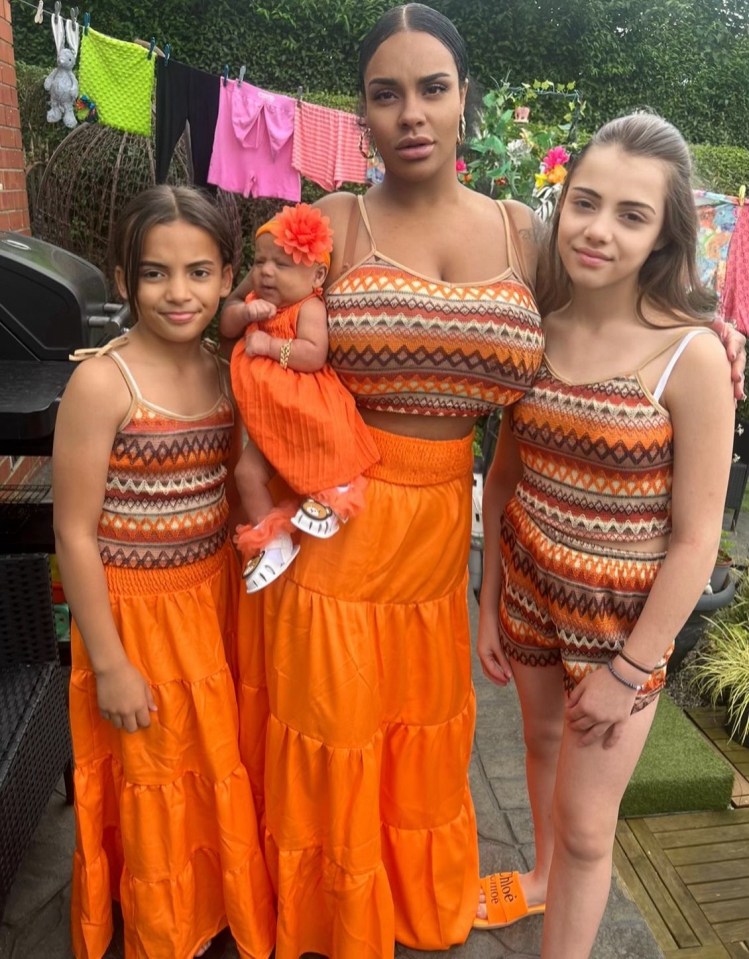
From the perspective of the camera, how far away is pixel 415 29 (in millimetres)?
1328

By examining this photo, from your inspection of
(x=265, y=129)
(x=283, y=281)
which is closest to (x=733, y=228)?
(x=265, y=129)

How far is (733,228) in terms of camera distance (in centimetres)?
430

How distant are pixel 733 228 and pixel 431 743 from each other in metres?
3.90

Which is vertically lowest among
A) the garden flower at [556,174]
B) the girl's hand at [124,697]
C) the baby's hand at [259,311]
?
the girl's hand at [124,697]

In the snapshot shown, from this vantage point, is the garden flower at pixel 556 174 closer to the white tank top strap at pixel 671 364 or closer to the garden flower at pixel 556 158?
the garden flower at pixel 556 158

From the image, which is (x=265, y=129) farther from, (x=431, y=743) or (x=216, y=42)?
(x=431, y=743)

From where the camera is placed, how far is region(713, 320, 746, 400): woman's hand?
1.29 metres

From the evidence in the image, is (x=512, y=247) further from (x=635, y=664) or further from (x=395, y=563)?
(x=635, y=664)

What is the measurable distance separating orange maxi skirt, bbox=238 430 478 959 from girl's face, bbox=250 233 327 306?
31cm

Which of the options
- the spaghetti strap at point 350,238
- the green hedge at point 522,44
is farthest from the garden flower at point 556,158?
the green hedge at point 522,44

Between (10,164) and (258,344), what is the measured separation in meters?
2.91

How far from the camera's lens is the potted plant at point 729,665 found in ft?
10.1

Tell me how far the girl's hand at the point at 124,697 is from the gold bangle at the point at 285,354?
2.21 feet

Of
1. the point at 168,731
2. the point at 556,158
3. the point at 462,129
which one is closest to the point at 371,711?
the point at 168,731
